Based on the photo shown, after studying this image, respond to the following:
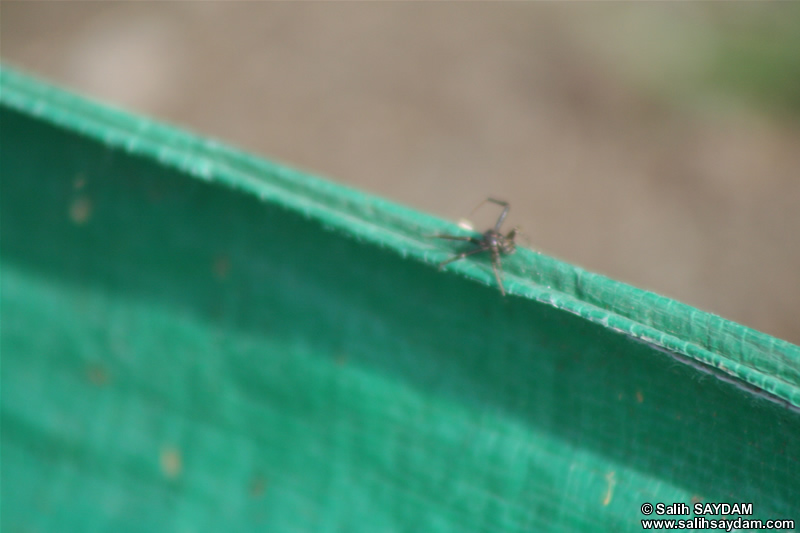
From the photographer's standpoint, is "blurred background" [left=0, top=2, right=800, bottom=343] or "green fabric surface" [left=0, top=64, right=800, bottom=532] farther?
"blurred background" [left=0, top=2, right=800, bottom=343]

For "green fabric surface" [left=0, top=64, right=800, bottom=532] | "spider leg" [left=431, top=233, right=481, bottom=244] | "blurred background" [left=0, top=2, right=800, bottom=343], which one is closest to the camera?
"green fabric surface" [left=0, top=64, right=800, bottom=532]

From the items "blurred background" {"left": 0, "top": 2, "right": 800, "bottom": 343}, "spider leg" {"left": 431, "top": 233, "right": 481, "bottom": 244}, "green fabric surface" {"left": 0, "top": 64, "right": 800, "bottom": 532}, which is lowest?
"green fabric surface" {"left": 0, "top": 64, "right": 800, "bottom": 532}

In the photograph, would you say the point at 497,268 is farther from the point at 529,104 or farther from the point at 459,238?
the point at 529,104

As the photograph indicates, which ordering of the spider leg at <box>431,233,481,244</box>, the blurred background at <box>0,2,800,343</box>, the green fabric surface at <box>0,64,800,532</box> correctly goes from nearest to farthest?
the green fabric surface at <box>0,64,800,532</box> → the spider leg at <box>431,233,481,244</box> → the blurred background at <box>0,2,800,343</box>

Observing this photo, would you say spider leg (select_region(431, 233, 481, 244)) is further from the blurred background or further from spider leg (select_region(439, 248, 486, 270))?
the blurred background

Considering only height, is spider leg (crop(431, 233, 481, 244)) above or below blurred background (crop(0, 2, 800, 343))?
below

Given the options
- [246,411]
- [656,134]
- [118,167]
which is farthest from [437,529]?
[656,134]

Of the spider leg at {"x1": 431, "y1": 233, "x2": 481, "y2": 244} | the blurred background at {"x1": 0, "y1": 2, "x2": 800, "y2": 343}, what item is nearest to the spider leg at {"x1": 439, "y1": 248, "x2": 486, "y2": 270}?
the spider leg at {"x1": 431, "y1": 233, "x2": 481, "y2": 244}

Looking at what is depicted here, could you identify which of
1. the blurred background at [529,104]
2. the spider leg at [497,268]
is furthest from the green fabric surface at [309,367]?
the blurred background at [529,104]
